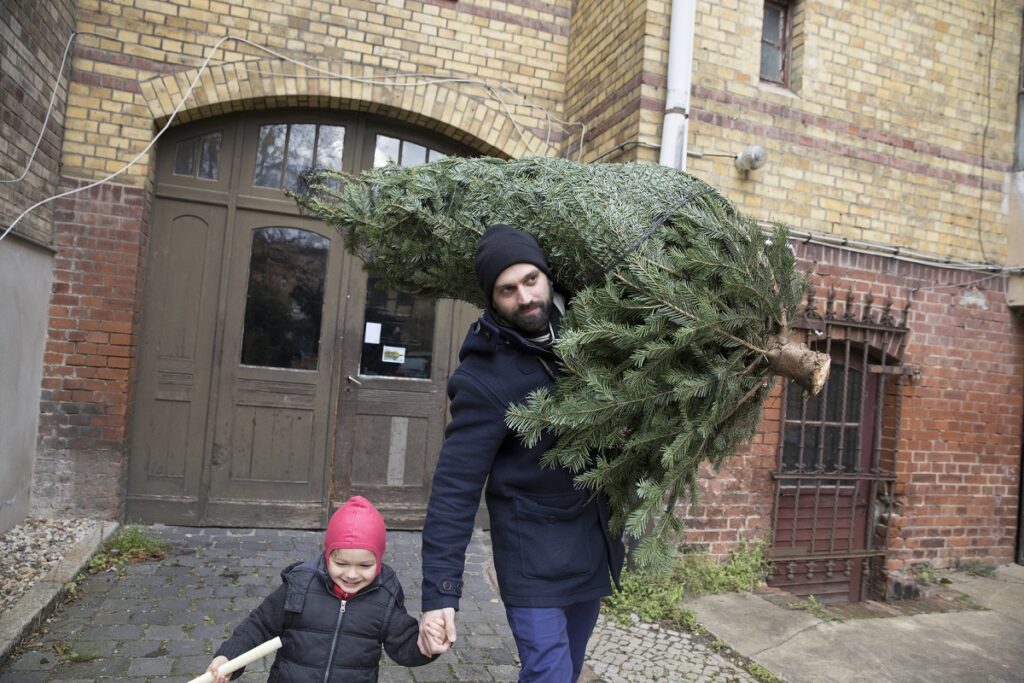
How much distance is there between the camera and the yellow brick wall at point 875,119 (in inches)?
206

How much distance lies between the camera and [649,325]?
202 cm

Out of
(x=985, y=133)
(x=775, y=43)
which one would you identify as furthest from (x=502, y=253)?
(x=985, y=133)

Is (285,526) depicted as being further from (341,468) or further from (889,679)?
(889,679)

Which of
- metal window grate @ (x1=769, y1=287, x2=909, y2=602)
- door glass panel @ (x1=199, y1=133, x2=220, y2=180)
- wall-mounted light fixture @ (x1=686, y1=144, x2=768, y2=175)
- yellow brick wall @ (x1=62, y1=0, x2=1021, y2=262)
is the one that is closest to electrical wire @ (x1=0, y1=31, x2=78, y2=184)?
yellow brick wall @ (x1=62, y1=0, x2=1021, y2=262)

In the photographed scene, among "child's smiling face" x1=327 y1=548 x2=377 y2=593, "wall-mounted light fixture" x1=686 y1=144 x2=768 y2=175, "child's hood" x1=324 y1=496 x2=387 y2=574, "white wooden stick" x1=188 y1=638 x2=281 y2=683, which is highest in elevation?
"wall-mounted light fixture" x1=686 y1=144 x2=768 y2=175

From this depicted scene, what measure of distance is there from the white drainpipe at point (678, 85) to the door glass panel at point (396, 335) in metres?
2.21

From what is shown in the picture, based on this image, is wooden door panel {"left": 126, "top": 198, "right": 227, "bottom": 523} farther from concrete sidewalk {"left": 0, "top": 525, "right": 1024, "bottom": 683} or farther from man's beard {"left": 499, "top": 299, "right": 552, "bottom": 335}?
man's beard {"left": 499, "top": 299, "right": 552, "bottom": 335}

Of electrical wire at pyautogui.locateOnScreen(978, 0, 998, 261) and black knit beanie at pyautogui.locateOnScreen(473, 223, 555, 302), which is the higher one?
electrical wire at pyautogui.locateOnScreen(978, 0, 998, 261)

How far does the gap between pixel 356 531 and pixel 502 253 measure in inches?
37.9

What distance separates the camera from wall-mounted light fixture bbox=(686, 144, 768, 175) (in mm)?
5023

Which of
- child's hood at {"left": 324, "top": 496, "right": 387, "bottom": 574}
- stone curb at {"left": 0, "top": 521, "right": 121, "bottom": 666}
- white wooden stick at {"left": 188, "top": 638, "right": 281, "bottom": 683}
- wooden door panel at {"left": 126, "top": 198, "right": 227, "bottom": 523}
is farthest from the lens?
wooden door panel at {"left": 126, "top": 198, "right": 227, "bottom": 523}

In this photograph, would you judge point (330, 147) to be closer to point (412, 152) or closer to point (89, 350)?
point (412, 152)

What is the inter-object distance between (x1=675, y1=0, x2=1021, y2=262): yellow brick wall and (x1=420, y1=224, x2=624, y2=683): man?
130 inches

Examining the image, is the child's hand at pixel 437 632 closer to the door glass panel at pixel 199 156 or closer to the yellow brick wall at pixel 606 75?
the yellow brick wall at pixel 606 75
